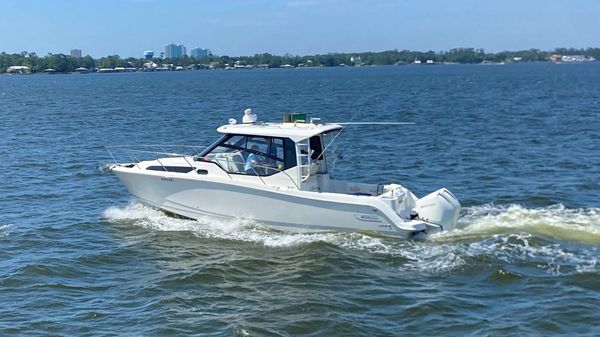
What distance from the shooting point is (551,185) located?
22703 mm

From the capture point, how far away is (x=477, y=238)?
640 inches

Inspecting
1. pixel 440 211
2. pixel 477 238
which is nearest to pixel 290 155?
pixel 440 211

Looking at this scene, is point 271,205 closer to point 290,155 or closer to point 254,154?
point 290,155

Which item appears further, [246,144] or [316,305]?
[246,144]

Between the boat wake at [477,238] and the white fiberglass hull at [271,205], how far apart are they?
22cm

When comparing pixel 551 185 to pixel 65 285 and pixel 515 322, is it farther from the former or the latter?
pixel 65 285

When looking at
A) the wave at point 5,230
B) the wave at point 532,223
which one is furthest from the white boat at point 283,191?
the wave at point 5,230

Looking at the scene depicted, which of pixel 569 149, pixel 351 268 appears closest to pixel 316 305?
pixel 351 268

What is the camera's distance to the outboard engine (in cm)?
1650

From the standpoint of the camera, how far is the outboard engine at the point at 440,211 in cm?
1650

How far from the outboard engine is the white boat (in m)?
0.02

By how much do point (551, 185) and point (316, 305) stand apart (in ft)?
40.4

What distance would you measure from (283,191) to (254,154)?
4.51 feet

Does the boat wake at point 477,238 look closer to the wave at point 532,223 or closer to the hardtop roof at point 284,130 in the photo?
the wave at point 532,223
